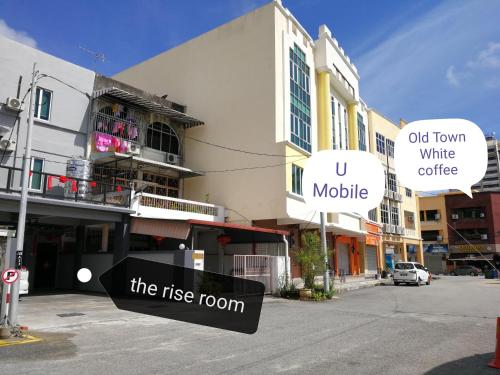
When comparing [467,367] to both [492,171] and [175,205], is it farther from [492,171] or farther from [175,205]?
[492,171]

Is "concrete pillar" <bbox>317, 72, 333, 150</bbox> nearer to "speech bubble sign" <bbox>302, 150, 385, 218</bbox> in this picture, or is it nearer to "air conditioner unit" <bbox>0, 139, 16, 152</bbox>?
"air conditioner unit" <bbox>0, 139, 16, 152</bbox>

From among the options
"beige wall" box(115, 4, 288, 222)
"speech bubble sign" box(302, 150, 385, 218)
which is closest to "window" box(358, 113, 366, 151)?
"beige wall" box(115, 4, 288, 222)

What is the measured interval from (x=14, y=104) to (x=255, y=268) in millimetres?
12799

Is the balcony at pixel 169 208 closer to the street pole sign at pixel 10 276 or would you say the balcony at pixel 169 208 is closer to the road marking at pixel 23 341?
the street pole sign at pixel 10 276

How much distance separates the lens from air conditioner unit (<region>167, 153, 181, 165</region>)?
A: 90.2ft

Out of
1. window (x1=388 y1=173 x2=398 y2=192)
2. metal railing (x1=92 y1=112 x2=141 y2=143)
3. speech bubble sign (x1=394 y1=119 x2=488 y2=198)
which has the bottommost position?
speech bubble sign (x1=394 y1=119 x2=488 y2=198)

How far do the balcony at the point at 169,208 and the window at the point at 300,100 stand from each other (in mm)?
7471

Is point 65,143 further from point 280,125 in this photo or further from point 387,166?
point 387,166

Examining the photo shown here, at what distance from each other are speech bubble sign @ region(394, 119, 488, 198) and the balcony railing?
13247 millimetres

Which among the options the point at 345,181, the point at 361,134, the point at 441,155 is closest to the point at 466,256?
the point at 361,134

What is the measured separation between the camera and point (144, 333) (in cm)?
1023

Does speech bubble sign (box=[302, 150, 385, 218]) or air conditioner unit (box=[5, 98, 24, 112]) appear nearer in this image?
speech bubble sign (box=[302, 150, 385, 218])

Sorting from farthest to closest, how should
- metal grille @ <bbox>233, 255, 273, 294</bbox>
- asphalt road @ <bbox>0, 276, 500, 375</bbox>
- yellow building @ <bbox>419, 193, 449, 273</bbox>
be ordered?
yellow building @ <bbox>419, 193, 449, 273</bbox> → metal grille @ <bbox>233, 255, 273, 294</bbox> → asphalt road @ <bbox>0, 276, 500, 375</bbox>

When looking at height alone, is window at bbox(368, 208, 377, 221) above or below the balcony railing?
above
